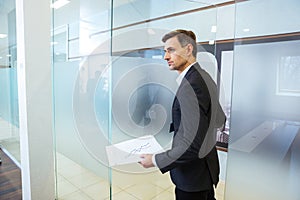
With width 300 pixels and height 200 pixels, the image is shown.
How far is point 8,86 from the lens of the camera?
3.42m

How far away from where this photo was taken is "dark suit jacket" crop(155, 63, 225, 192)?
105 cm

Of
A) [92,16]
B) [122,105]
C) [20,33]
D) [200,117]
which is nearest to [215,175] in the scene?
[200,117]

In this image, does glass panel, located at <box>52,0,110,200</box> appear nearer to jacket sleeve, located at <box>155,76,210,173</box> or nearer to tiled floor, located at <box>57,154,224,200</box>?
tiled floor, located at <box>57,154,224,200</box>

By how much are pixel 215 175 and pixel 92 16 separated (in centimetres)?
216

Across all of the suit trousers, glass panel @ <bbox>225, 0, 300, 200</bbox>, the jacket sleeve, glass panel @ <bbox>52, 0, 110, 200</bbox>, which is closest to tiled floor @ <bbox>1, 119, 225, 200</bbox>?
glass panel @ <bbox>52, 0, 110, 200</bbox>

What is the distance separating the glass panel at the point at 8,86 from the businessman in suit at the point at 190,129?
8.80ft

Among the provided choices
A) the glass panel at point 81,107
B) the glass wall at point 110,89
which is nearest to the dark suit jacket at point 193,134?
the glass wall at point 110,89

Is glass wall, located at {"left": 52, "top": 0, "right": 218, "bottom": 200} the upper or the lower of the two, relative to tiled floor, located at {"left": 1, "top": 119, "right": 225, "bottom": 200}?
upper

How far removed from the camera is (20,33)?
1.88 metres

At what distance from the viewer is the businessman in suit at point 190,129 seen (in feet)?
3.45

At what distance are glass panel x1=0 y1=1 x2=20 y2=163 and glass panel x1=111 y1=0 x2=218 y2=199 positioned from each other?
157 cm

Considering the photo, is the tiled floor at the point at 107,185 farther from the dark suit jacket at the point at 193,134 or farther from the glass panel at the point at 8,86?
the glass panel at the point at 8,86

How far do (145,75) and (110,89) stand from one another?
64cm

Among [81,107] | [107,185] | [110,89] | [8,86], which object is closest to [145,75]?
[110,89]
